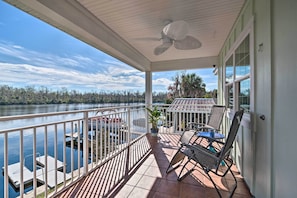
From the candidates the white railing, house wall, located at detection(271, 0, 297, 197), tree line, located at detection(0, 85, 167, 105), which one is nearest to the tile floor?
the white railing

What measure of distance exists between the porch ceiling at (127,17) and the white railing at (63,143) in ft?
4.26

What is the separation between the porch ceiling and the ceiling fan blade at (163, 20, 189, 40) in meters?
0.25

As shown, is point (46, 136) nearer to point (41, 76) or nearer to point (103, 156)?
point (103, 156)

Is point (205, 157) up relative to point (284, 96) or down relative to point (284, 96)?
down

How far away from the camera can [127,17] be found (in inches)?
99.7

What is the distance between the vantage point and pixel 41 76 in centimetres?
534

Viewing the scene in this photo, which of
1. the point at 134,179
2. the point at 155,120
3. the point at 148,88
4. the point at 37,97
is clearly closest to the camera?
the point at 134,179

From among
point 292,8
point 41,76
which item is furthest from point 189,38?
point 41,76

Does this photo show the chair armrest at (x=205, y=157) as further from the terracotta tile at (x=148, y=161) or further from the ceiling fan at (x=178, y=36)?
the ceiling fan at (x=178, y=36)

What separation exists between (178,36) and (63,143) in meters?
2.42

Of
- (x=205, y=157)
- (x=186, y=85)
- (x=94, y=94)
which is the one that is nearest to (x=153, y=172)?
(x=205, y=157)

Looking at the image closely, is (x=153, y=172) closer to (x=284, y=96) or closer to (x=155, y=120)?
(x=284, y=96)

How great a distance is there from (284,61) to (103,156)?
3.01 m

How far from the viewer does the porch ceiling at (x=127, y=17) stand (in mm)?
2006
